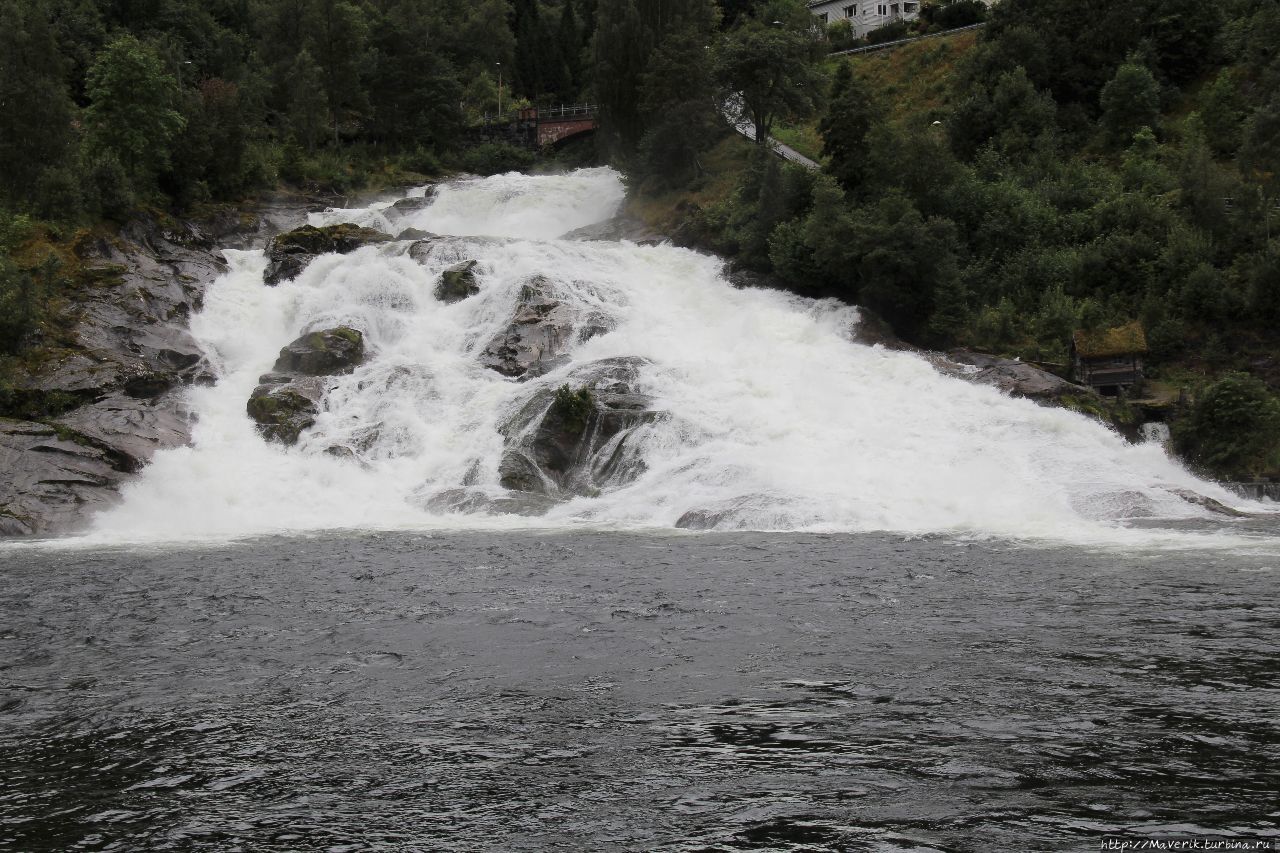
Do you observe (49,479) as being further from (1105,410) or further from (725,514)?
(1105,410)

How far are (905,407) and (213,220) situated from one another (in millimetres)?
31461

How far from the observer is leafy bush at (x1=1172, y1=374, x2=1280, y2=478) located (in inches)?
1109

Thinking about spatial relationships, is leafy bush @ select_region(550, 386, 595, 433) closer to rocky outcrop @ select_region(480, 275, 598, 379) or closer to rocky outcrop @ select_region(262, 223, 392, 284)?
rocky outcrop @ select_region(480, 275, 598, 379)

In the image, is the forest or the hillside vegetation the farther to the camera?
the forest

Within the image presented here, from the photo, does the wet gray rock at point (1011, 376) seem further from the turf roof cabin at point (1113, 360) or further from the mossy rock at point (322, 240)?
the mossy rock at point (322, 240)

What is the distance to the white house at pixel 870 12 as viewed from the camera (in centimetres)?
9359

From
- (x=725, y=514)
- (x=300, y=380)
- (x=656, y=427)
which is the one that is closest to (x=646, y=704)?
(x=725, y=514)

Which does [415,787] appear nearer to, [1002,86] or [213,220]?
[213,220]

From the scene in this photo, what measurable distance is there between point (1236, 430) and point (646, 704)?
2243cm

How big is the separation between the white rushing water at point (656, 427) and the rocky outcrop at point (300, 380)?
1.40 ft

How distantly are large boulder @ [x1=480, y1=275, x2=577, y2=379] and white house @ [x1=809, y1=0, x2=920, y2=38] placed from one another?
62.8 m

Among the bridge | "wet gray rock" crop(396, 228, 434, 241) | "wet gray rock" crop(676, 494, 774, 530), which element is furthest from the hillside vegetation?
the bridge

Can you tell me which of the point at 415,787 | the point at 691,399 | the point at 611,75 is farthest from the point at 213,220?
the point at 415,787

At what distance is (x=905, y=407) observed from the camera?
103ft
